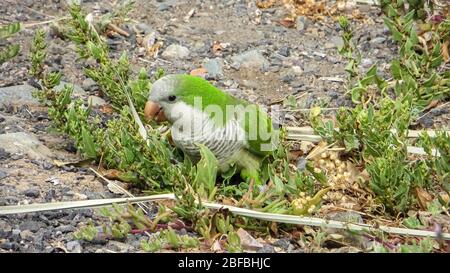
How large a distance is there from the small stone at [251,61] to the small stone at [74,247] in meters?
2.39

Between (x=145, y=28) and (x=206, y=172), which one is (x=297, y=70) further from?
(x=206, y=172)

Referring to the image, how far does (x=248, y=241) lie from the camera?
12.8 ft

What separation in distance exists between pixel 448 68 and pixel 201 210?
2354 millimetres

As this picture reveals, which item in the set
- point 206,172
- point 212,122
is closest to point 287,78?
point 212,122

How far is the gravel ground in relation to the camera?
4.46m

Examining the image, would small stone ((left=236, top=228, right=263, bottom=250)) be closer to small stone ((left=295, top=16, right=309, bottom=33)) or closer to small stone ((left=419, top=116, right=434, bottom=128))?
small stone ((left=419, top=116, right=434, bottom=128))

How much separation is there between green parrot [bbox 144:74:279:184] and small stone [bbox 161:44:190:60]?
1492 millimetres

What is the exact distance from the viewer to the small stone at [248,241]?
3875 millimetres

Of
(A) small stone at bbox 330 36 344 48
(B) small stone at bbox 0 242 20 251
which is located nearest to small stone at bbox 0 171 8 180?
(B) small stone at bbox 0 242 20 251

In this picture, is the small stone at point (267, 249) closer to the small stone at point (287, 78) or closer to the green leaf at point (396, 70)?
the green leaf at point (396, 70)

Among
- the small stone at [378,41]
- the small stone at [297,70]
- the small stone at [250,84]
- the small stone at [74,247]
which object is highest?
the small stone at [378,41]

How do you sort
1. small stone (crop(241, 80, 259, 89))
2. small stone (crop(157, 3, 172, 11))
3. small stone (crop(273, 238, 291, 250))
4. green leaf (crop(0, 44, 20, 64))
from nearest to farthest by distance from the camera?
small stone (crop(273, 238, 291, 250)) → green leaf (crop(0, 44, 20, 64)) → small stone (crop(241, 80, 259, 89)) → small stone (crop(157, 3, 172, 11))

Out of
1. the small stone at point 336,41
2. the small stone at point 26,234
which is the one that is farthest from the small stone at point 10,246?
A: the small stone at point 336,41
